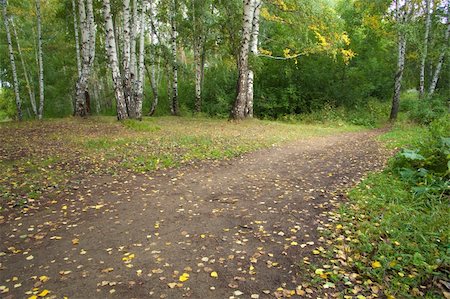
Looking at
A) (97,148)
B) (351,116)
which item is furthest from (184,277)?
(351,116)

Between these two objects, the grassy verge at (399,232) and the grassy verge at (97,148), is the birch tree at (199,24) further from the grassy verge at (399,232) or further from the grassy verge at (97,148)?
the grassy verge at (399,232)

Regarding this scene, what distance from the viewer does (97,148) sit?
9469mm

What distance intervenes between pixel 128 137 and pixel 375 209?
8.56 meters

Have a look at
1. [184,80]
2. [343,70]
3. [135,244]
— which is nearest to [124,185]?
[135,244]

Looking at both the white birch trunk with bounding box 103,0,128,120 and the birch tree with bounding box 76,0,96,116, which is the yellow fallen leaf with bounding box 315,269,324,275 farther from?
the birch tree with bounding box 76,0,96,116

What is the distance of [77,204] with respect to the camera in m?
5.79

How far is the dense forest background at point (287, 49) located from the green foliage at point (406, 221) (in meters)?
10.5

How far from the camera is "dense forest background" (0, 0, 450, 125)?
16.1m

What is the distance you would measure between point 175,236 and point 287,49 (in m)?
14.2

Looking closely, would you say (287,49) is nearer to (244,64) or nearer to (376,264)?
(244,64)

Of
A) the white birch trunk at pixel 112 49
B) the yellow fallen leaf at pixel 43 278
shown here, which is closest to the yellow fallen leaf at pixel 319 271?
the yellow fallen leaf at pixel 43 278

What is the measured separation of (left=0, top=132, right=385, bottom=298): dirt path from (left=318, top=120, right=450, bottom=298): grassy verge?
43 cm

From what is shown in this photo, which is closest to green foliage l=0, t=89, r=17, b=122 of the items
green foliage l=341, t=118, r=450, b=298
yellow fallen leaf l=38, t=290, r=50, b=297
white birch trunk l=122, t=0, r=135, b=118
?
white birch trunk l=122, t=0, r=135, b=118

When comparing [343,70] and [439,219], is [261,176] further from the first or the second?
[343,70]
